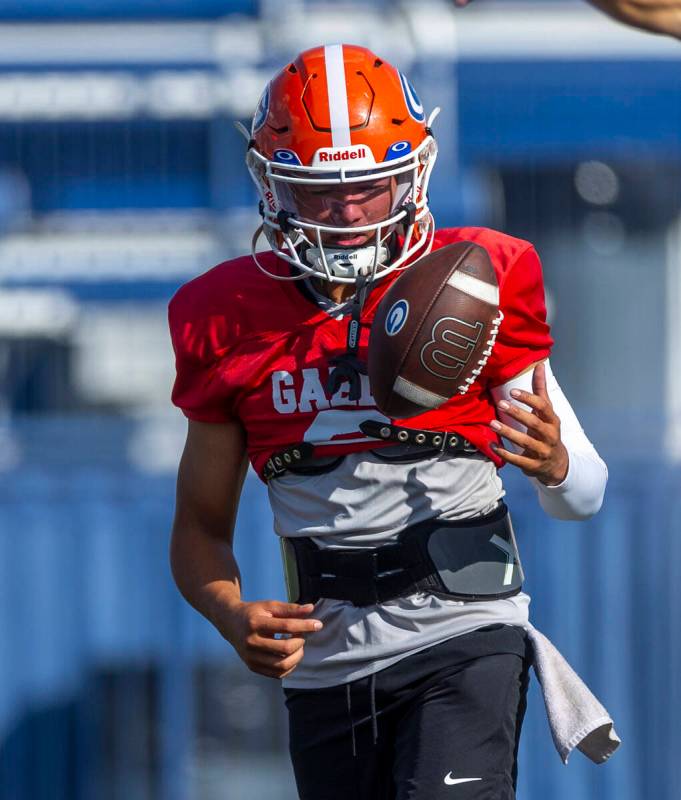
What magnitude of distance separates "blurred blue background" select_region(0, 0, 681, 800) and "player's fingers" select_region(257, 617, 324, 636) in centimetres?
250

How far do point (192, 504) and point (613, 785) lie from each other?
8.18ft

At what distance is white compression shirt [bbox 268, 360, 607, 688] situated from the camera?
2.67m

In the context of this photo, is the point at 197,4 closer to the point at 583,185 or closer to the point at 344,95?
the point at 583,185

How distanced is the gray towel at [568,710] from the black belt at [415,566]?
142mm

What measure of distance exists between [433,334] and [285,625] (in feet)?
1.80

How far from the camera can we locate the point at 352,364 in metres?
2.70

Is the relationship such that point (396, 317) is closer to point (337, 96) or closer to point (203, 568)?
point (337, 96)

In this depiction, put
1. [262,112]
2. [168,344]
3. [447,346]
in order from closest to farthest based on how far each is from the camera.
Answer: [447,346] → [262,112] → [168,344]

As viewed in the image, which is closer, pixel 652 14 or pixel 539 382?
pixel 539 382

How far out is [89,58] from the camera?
19.6ft

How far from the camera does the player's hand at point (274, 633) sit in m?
2.43

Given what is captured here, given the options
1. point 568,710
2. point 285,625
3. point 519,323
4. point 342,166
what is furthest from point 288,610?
point 342,166

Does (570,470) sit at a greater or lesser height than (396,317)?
lesser

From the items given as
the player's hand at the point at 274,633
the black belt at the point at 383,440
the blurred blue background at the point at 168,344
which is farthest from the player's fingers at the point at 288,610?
the blurred blue background at the point at 168,344
